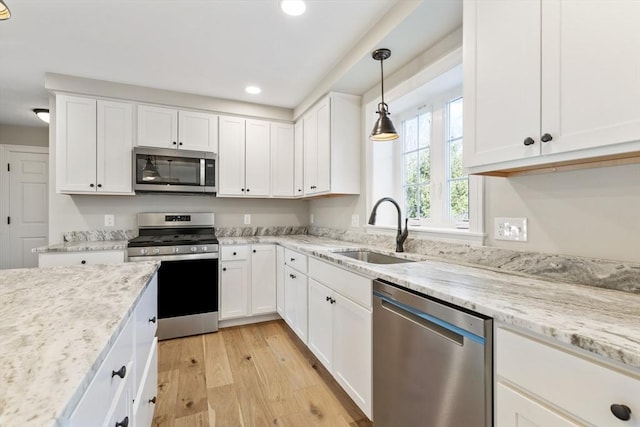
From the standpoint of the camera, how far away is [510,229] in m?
1.49

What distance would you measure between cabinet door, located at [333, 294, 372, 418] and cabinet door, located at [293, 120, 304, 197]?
1773 millimetres

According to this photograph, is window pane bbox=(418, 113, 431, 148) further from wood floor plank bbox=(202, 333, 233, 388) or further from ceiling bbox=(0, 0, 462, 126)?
wood floor plank bbox=(202, 333, 233, 388)

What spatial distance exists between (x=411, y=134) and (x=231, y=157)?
6.41ft

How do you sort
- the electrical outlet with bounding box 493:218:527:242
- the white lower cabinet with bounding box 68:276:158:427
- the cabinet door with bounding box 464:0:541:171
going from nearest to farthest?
the white lower cabinet with bounding box 68:276:158:427
the cabinet door with bounding box 464:0:541:171
the electrical outlet with bounding box 493:218:527:242

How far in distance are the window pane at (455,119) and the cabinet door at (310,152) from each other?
132cm

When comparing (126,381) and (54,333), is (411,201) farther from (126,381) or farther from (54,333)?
(54,333)

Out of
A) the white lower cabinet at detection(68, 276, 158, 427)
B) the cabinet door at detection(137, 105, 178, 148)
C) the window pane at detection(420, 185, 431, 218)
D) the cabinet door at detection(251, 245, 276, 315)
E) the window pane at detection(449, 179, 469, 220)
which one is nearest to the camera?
the white lower cabinet at detection(68, 276, 158, 427)

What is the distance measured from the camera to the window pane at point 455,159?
78.2 inches

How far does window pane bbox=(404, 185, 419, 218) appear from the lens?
2.36m

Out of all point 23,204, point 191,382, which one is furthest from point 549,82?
point 23,204

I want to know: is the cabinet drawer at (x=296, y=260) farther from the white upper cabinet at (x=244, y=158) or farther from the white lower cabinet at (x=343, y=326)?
the white upper cabinet at (x=244, y=158)

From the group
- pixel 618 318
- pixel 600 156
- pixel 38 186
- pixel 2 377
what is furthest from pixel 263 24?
pixel 38 186

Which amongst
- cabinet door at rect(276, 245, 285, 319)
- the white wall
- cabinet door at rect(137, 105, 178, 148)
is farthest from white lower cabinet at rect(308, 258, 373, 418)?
the white wall

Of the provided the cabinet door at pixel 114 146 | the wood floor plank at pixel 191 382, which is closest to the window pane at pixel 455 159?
the wood floor plank at pixel 191 382
